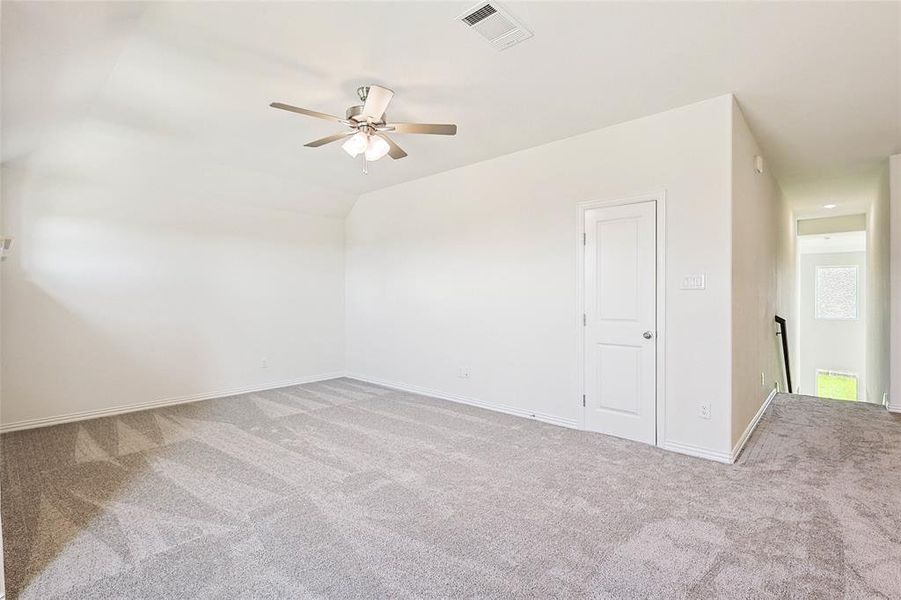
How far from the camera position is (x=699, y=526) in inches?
86.1

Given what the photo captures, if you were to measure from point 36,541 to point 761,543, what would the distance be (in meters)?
3.53

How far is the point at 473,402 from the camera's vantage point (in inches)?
183

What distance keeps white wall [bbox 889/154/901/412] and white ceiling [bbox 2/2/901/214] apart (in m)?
0.32

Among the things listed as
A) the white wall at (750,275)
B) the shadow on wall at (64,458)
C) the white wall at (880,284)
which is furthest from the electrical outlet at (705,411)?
the shadow on wall at (64,458)

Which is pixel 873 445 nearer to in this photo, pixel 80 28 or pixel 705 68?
pixel 705 68

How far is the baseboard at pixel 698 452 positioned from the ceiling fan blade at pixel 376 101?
3.27m

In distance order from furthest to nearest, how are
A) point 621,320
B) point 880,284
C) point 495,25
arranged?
point 880,284, point 621,320, point 495,25

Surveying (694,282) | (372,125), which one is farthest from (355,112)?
(694,282)

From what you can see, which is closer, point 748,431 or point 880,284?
point 748,431

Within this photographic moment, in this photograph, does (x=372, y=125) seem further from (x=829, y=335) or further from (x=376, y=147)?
(x=829, y=335)

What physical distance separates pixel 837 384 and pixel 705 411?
386 inches

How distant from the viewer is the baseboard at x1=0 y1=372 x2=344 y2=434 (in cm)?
384

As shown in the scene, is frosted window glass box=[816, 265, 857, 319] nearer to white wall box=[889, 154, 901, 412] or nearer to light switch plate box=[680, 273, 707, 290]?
white wall box=[889, 154, 901, 412]

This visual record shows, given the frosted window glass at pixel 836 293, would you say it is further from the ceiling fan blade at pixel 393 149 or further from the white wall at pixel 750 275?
the ceiling fan blade at pixel 393 149
